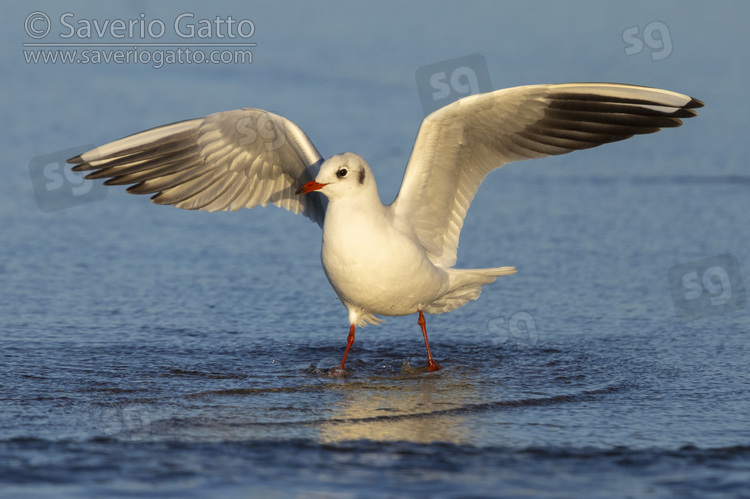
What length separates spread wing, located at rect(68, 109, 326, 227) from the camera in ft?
23.5

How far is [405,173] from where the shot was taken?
22.8 feet

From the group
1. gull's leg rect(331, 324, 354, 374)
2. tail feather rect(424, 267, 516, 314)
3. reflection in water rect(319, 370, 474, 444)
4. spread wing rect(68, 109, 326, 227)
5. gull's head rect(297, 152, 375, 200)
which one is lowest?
reflection in water rect(319, 370, 474, 444)

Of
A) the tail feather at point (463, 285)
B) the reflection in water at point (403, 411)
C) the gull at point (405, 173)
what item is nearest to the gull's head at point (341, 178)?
the gull at point (405, 173)

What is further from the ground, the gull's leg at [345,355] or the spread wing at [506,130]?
the spread wing at [506,130]

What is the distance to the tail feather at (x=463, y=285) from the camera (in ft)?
23.6

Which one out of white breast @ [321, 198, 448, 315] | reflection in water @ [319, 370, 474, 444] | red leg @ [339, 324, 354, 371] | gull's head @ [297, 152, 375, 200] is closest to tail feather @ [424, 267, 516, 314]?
white breast @ [321, 198, 448, 315]

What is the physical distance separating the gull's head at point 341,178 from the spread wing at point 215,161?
66 cm

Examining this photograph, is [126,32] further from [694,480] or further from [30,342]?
[694,480]

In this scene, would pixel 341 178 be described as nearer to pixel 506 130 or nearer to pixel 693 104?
pixel 506 130

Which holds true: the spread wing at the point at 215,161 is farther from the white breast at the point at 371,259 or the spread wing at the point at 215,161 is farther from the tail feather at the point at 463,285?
the tail feather at the point at 463,285

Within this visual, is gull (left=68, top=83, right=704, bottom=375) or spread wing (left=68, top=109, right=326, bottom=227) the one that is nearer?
gull (left=68, top=83, right=704, bottom=375)

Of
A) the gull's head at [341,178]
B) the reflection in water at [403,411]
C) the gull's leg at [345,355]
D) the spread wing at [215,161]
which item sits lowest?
the reflection in water at [403,411]

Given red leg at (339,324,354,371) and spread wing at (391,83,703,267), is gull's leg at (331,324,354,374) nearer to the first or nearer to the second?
red leg at (339,324,354,371)

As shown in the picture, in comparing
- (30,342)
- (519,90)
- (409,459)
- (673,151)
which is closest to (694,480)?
(409,459)
